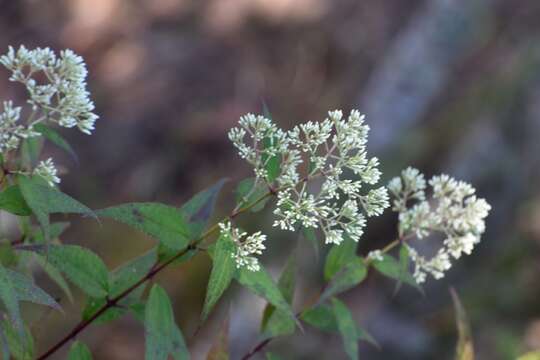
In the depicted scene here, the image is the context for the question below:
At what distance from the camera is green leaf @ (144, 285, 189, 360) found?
5.30ft

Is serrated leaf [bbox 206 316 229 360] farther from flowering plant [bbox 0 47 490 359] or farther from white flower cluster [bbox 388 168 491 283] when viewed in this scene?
white flower cluster [bbox 388 168 491 283]

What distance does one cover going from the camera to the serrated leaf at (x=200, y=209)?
179cm

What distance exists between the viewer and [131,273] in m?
1.85

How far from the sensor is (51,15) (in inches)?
350

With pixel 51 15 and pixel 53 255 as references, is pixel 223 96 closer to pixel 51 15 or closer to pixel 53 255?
pixel 51 15

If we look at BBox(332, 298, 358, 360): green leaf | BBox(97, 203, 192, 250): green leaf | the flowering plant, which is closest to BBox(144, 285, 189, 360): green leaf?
the flowering plant

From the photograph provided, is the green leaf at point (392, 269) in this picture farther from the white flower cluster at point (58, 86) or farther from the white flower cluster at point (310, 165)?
the white flower cluster at point (58, 86)

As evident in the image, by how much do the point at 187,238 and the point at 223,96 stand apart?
7.26m

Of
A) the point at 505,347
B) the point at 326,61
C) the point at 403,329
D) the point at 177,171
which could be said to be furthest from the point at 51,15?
the point at 505,347

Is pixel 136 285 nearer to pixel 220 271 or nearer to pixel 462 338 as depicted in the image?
pixel 220 271

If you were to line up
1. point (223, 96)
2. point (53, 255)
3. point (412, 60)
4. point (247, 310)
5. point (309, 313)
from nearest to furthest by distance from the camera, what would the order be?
point (53, 255)
point (309, 313)
point (247, 310)
point (412, 60)
point (223, 96)

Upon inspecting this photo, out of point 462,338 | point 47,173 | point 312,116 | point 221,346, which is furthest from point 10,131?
point 312,116

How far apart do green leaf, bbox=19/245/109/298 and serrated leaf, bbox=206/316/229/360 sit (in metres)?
0.32

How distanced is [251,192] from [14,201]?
0.51 meters
